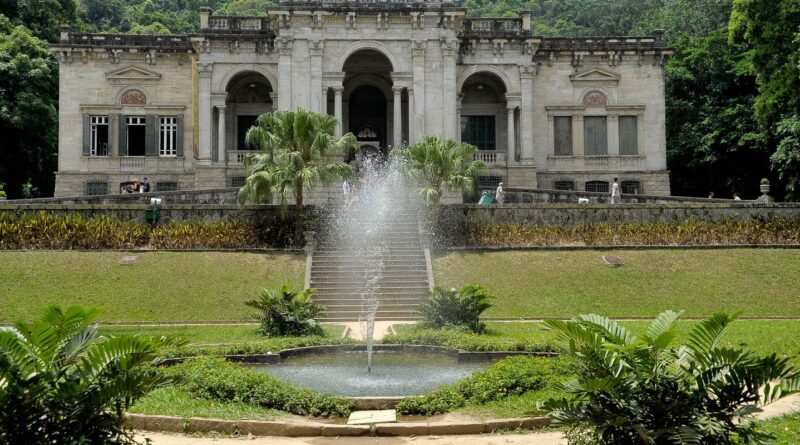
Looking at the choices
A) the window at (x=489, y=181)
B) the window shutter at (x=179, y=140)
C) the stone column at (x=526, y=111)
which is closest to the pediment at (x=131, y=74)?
the window shutter at (x=179, y=140)

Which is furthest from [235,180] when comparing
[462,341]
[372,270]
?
[462,341]

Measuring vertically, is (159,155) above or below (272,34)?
below

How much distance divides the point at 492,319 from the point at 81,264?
1257cm

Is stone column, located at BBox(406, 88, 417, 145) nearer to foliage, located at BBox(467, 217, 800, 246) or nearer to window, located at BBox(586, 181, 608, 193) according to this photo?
foliage, located at BBox(467, 217, 800, 246)

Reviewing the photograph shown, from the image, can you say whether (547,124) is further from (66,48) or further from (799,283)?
(66,48)

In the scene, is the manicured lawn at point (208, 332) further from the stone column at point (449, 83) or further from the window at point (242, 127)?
the window at point (242, 127)

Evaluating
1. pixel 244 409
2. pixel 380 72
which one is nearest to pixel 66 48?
pixel 380 72

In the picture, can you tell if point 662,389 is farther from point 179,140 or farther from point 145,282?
point 179,140

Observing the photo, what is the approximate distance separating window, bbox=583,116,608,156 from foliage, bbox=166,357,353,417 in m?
31.1

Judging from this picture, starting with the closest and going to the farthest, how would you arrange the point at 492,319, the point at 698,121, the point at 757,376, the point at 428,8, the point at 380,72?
1. the point at 757,376
2. the point at 492,319
3. the point at 428,8
4. the point at 380,72
5. the point at 698,121

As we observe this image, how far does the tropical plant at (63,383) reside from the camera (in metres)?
6.79

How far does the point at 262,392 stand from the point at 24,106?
34.2m

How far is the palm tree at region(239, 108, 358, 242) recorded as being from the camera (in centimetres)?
2497

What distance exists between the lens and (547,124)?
39.2 metres
